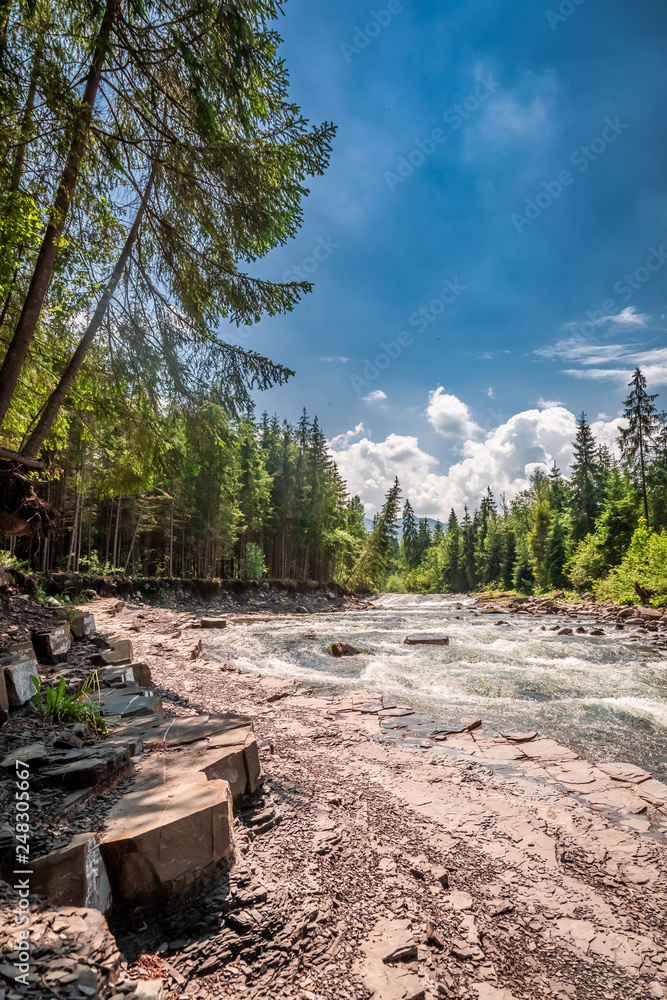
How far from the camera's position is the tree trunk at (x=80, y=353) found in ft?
20.0

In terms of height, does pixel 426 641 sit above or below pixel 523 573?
below

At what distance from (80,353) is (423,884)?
7426 mm

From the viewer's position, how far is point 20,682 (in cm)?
458

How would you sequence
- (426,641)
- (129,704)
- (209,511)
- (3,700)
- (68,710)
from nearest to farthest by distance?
(3,700) < (68,710) < (129,704) < (426,641) < (209,511)

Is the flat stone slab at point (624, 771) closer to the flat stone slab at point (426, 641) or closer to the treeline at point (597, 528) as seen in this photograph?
the flat stone slab at point (426, 641)

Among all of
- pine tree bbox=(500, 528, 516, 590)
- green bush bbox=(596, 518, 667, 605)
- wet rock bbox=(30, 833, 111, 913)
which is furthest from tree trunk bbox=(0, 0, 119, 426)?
pine tree bbox=(500, 528, 516, 590)

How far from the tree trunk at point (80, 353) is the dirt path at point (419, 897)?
5.09 m

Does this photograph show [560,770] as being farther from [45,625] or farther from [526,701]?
[45,625]

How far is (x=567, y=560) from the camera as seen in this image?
163 ft

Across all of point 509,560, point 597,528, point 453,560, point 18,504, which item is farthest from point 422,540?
point 18,504

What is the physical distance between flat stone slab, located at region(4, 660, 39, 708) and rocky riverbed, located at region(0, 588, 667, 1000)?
170 centimetres

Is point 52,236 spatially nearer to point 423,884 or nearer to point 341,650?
point 423,884

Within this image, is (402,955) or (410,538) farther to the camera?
(410,538)

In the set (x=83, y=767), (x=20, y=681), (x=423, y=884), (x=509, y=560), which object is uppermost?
(x=509, y=560)
